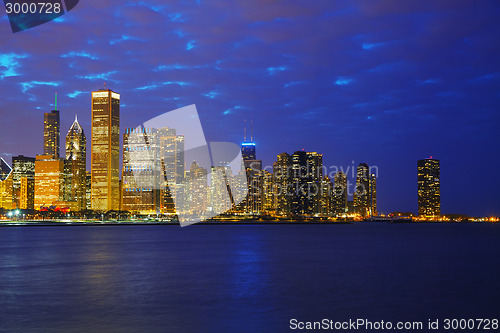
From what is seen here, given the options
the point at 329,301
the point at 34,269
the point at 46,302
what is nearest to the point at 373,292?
the point at 329,301

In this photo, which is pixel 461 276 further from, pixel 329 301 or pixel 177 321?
pixel 177 321

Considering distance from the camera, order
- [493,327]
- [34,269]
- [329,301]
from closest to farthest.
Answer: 1. [493,327]
2. [329,301]
3. [34,269]

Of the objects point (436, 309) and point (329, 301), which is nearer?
point (436, 309)

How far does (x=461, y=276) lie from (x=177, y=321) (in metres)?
29.7

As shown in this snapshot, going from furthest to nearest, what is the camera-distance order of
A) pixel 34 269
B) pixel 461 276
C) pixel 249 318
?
pixel 34 269
pixel 461 276
pixel 249 318

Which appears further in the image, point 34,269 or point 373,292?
point 34,269

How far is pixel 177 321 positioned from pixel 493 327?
14691 mm

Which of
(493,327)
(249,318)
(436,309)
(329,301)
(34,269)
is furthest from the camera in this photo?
(34,269)

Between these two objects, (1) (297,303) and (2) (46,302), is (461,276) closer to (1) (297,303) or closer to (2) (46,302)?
(1) (297,303)

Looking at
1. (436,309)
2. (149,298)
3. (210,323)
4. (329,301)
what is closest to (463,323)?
(436,309)

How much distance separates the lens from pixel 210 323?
25.3 meters

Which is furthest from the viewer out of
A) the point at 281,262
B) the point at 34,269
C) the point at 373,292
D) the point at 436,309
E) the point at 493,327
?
the point at 281,262

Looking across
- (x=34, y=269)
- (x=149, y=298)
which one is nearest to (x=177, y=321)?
(x=149, y=298)

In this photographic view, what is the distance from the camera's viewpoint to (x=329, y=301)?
102 feet
